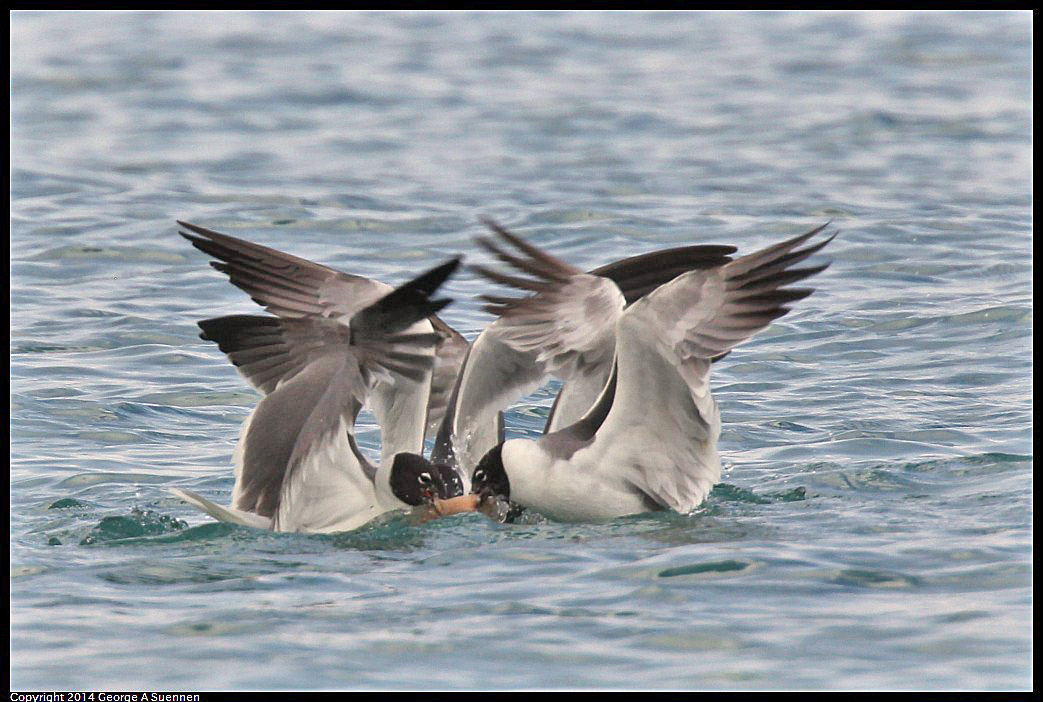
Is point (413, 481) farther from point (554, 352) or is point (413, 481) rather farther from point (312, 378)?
point (554, 352)

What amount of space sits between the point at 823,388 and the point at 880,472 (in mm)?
2079

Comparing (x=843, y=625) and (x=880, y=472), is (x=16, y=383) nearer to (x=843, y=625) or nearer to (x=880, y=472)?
(x=880, y=472)

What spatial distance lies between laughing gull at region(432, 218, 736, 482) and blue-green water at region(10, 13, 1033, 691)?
903mm

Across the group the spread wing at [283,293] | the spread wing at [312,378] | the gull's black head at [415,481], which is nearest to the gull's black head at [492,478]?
the gull's black head at [415,481]

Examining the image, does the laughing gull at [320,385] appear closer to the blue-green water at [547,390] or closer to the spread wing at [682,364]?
the blue-green water at [547,390]

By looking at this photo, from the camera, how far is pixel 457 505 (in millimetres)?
8141

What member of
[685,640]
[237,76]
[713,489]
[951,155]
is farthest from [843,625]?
[237,76]

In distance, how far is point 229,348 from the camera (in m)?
8.22

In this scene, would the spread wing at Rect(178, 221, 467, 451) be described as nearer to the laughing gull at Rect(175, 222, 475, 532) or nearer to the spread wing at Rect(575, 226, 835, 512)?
the laughing gull at Rect(175, 222, 475, 532)

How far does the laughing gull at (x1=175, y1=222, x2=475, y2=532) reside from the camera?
7.81m

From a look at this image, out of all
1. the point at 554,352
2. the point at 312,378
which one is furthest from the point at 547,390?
the point at 312,378

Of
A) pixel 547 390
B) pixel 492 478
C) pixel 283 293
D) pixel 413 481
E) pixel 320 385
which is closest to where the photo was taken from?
pixel 320 385

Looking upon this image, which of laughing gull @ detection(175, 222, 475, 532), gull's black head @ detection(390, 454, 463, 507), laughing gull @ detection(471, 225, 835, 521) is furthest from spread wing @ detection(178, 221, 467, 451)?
laughing gull @ detection(471, 225, 835, 521)

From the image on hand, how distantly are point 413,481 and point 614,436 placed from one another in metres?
1.01
